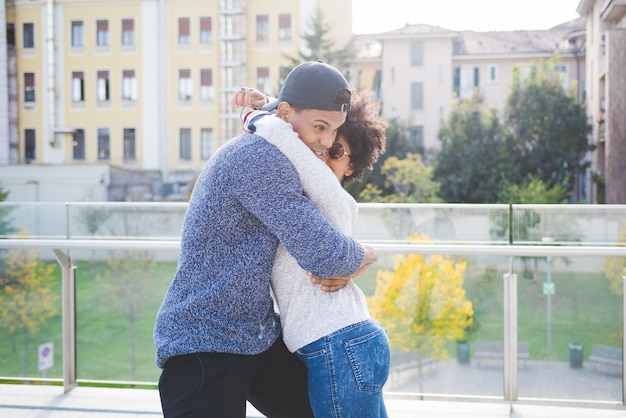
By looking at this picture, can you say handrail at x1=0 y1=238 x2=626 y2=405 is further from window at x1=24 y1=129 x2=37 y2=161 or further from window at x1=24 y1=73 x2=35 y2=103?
window at x1=24 y1=73 x2=35 y2=103

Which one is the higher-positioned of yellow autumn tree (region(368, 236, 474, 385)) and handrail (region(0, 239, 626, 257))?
handrail (region(0, 239, 626, 257))

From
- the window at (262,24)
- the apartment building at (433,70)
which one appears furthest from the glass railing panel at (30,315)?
the window at (262,24)

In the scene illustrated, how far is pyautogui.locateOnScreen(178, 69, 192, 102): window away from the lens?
139ft

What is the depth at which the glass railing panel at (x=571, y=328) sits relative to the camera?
3900 millimetres

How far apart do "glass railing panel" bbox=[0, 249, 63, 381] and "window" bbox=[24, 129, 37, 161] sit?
40.8 m

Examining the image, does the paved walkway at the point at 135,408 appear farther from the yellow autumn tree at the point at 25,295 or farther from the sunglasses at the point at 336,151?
the sunglasses at the point at 336,151

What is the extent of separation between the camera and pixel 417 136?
42719 mm

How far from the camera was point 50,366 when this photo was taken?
4.26 meters

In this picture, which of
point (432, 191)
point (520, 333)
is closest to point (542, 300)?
point (520, 333)

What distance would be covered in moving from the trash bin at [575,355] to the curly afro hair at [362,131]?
234 cm

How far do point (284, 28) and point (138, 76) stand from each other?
818cm

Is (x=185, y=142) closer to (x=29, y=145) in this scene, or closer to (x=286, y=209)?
(x=29, y=145)

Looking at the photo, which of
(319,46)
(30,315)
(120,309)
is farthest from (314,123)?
(319,46)

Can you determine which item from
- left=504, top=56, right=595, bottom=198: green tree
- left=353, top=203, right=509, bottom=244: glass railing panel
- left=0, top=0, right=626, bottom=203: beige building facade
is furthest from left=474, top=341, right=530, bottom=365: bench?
left=0, top=0, right=626, bottom=203: beige building facade
